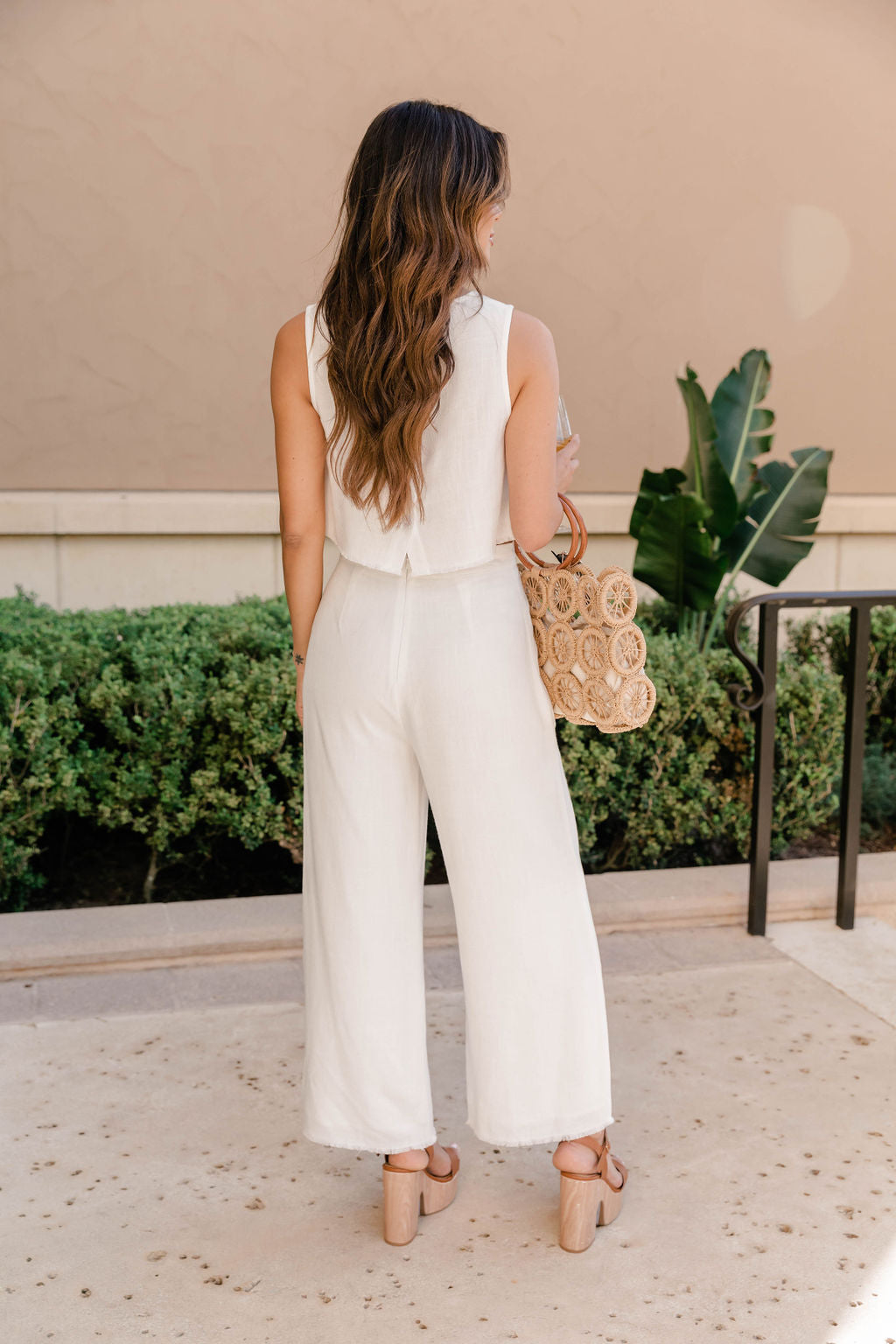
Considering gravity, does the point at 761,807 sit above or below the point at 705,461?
below

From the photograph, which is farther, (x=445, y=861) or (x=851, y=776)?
(x=851, y=776)

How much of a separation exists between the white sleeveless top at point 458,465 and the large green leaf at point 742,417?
10.3 ft

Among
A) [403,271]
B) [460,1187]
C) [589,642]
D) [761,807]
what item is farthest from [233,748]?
[403,271]

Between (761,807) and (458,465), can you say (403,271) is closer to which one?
(458,465)

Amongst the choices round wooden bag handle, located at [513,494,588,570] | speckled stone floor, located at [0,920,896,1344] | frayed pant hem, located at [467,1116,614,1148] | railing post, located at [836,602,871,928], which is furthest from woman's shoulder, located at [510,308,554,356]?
railing post, located at [836,602,871,928]

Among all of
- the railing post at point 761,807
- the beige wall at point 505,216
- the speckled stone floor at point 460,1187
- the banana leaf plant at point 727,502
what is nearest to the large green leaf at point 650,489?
the banana leaf plant at point 727,502

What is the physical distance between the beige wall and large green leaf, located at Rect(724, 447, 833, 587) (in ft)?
3.62

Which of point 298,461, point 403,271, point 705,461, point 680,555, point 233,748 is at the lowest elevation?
point 233,748

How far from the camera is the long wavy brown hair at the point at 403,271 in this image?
78.8 inches

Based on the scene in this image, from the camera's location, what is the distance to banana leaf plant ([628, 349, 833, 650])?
487cm

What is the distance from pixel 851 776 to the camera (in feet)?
13.0

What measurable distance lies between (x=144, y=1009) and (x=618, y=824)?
2127 mm

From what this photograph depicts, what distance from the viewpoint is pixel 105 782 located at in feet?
13.2

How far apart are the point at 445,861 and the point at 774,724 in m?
1.92
